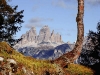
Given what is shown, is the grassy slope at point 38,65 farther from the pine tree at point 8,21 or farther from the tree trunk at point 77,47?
the pine tree at point 8,21

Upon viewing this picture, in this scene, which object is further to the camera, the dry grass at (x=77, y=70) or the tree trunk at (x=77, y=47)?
the dry grass at (x=77, y=70)

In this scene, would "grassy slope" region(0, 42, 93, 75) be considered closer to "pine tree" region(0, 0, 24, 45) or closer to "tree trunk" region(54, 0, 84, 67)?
"tree trunk" region(54, 0, 84, 67)

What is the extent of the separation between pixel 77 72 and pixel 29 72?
235 inches

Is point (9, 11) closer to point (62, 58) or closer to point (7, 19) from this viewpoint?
point (7, 19)

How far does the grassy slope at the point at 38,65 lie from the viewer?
18.7 m

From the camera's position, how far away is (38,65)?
19.4 m

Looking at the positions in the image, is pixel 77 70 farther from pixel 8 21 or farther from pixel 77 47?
pixel 8 21

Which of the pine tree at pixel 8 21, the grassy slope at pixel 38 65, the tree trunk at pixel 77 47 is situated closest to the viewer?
the grassy slope at pixel 38 65

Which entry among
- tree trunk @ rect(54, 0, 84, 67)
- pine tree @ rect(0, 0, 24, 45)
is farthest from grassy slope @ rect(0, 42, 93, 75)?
pine tree @ rect(0, 0, 24, 45)

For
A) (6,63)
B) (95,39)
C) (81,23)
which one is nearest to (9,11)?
(95,39)

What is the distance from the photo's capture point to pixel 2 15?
1586 inches

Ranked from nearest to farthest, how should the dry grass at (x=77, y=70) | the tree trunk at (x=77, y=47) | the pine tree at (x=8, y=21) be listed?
the tree trunk at (x=77, y=47)
the dry grass at (x=77, y=70)
the pine tree at (x=8, y=21)

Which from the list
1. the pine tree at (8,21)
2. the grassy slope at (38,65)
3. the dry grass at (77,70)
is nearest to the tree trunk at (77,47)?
the grassy slope at (38,65)

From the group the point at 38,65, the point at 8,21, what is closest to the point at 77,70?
the point at 38,65
